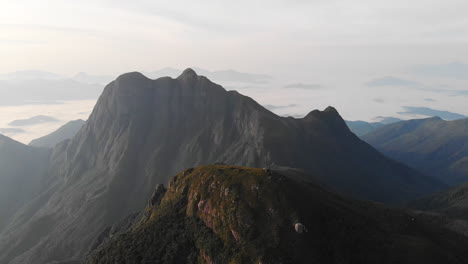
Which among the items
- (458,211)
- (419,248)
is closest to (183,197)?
(419,248)

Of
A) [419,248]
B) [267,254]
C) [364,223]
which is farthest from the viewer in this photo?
[364,223]

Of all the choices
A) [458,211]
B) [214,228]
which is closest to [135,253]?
[214,228]

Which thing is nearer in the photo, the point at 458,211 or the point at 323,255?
the point at 323,255

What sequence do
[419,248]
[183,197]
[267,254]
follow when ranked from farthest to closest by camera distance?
[183,197]
[419,248]
[267,254]

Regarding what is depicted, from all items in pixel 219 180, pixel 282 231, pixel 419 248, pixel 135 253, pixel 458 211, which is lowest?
pixel 458 211

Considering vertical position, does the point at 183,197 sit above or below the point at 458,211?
above

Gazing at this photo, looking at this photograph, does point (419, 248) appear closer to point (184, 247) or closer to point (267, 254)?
point (267, 254)
